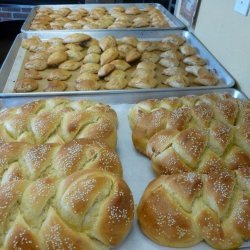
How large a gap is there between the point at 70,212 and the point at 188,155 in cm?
44

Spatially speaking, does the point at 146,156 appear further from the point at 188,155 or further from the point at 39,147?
the point at 39,147

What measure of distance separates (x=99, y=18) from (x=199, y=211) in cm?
208

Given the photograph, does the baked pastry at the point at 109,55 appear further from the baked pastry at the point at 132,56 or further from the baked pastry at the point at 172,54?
the baked pastry at the point at 172,54

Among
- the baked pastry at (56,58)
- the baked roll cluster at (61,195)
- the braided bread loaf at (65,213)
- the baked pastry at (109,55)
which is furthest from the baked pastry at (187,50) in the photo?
the braided bread loaf at (65,213)

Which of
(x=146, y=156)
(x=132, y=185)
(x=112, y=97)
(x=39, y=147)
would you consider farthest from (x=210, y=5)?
(x=39, y=147)

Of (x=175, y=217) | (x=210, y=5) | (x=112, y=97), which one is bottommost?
(x=112, y=97)

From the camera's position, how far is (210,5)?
184 cm

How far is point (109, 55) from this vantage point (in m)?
1.89

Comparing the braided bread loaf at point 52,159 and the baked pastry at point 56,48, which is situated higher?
the braided bread loaf at point 52,159

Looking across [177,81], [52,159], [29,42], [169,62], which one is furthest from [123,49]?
[52,159]

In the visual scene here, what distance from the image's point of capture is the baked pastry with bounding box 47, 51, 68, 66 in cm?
185

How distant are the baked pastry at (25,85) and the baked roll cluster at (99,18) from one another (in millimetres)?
836

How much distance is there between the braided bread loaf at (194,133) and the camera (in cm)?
101

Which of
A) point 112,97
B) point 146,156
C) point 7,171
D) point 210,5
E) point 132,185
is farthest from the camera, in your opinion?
point 210,5
